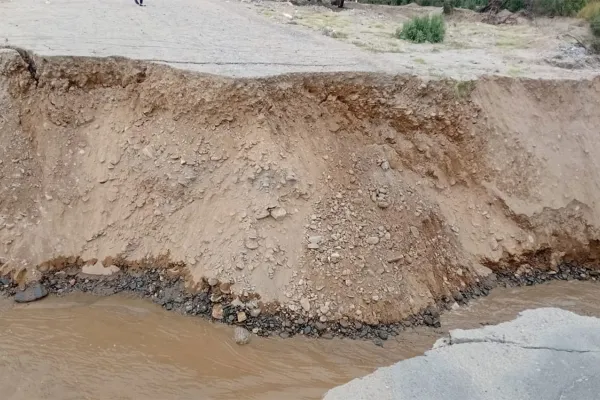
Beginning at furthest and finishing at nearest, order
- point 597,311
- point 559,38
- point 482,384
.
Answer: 1. point 559,38
2. point 597,311
3. point 482,384

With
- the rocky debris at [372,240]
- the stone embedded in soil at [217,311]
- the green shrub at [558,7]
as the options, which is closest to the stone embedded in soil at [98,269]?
the stone embedded in soil at [217,311]

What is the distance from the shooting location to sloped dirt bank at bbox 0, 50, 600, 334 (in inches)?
224

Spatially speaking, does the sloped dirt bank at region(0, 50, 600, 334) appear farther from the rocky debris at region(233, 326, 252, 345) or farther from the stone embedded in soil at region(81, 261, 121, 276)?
the rocky debris at region(233, 326, 252, 345)

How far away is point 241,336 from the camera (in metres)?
5.21

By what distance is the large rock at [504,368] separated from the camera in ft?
11.9

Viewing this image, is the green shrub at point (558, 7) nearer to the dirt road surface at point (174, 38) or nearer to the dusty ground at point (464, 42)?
the dusty ground at point (464, 42)

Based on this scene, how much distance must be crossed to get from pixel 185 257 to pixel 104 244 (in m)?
1.00

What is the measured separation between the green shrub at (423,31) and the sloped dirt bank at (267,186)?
284cm

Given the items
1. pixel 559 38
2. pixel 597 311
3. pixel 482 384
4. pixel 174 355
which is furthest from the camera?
pixel 559 38

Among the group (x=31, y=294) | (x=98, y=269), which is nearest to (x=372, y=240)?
(x=98, y=269)

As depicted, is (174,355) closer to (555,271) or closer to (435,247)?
(435,247)

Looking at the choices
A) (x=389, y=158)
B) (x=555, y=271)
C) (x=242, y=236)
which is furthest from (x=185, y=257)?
(x=555, y=271)

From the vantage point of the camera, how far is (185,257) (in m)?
5.79

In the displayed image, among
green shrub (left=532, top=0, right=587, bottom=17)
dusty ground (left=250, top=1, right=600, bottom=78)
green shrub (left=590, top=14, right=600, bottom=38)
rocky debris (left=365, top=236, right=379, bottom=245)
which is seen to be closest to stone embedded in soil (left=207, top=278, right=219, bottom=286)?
rocky debris (left=365, top=236, right=379, bottom=245)
